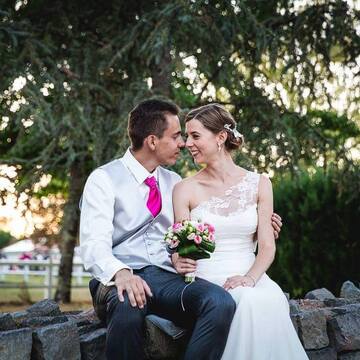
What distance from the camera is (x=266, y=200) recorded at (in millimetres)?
3939

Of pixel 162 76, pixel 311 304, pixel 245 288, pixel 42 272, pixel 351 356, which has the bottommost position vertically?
pixel 42 272

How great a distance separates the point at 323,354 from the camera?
4.15 m

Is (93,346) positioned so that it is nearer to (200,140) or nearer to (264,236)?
(264,236)

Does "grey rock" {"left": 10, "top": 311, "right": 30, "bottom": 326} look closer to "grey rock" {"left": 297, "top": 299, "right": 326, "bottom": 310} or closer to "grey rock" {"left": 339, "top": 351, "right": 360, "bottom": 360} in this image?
"grey rock" {"left": 297, "top": 299, "right": 326, "bottom": 310}

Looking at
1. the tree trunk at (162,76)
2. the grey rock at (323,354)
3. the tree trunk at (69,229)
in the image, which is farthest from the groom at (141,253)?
the tree trunk at (69,229)

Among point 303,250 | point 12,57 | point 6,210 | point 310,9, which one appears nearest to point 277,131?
point 310,9

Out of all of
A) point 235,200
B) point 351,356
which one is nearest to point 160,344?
point 235,200

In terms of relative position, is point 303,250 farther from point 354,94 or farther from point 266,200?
point 266,200

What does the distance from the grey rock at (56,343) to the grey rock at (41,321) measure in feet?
0.95

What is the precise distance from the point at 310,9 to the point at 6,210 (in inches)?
169

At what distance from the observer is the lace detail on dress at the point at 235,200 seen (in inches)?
153

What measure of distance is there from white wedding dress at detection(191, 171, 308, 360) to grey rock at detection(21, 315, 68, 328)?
73 cm

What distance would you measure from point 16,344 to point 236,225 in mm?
1258

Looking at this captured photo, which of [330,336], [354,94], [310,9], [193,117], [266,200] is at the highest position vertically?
[310,9]
